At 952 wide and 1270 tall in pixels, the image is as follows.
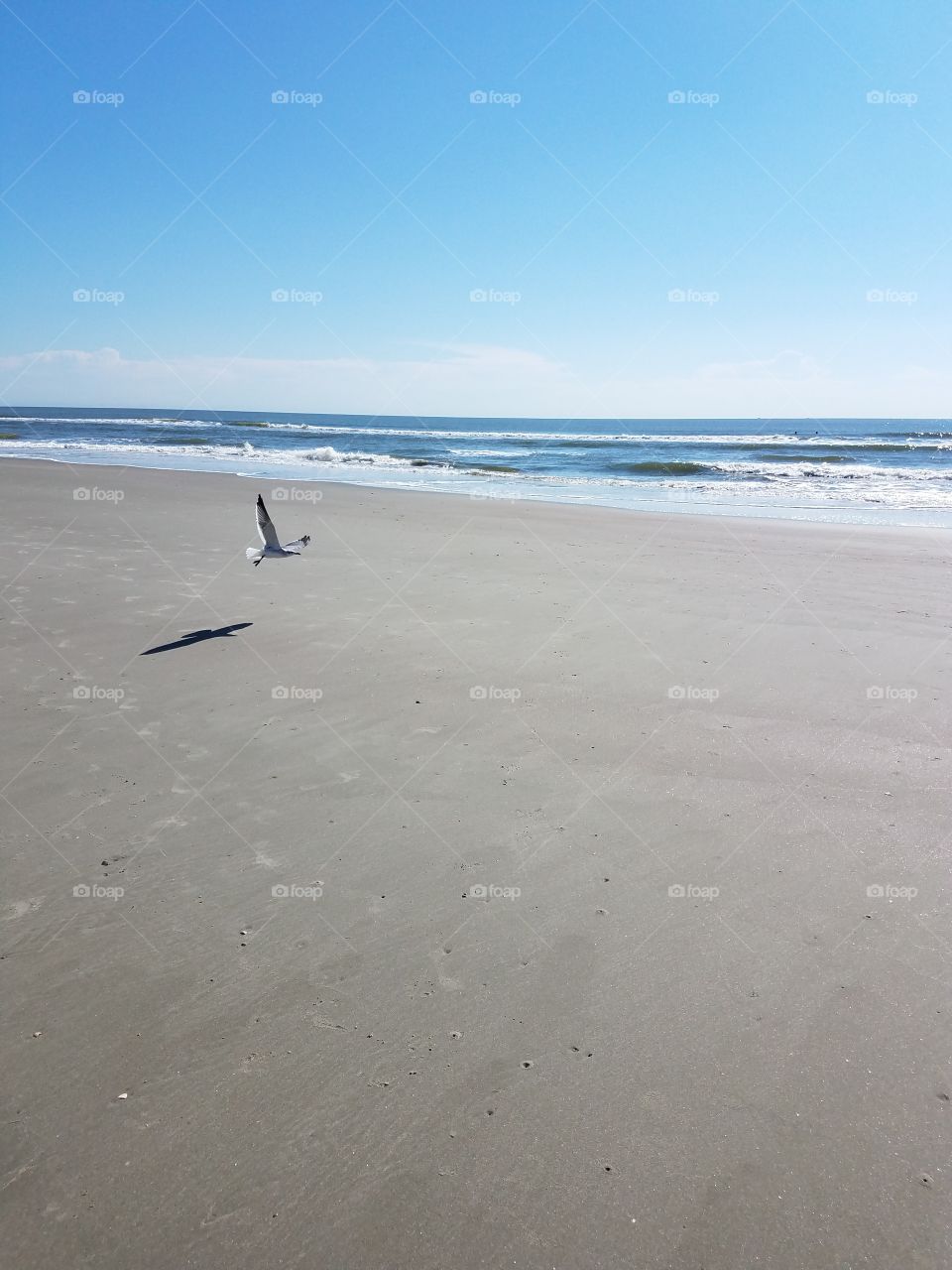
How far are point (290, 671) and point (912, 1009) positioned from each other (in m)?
5.14

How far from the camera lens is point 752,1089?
8.89 feet

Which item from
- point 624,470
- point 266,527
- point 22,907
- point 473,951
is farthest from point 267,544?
point 624,470

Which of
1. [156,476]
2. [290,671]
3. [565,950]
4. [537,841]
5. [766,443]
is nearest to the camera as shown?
[565,950]

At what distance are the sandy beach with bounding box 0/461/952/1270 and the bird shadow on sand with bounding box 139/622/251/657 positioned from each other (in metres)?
0.18

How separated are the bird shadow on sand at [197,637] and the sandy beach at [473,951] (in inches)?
7.1

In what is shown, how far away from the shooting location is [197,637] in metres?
7.54

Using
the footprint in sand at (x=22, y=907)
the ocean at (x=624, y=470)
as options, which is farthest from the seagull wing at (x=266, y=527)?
the ocean at (x=624, y=470)

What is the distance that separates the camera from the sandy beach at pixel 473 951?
2303 millimetres

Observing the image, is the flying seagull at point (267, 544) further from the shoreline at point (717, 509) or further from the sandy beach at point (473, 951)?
the shoreline at point (717, 509)

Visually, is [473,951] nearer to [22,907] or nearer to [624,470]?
[22,907]

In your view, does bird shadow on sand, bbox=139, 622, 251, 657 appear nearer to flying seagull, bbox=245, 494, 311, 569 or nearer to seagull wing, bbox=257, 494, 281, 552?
flying seagull, bbox=245, 494, 311, 569

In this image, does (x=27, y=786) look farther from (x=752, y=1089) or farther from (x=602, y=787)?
(x=752, y=1089)

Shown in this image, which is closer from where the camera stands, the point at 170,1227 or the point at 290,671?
the point at 170,1227

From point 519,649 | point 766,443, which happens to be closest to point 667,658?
point 519,649
